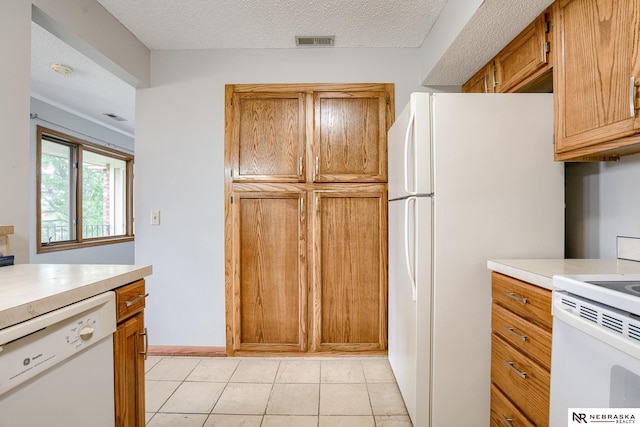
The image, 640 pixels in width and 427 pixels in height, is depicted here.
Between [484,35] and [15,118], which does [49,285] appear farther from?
[484,35]

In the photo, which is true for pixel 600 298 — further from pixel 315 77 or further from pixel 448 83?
pixel 315 77

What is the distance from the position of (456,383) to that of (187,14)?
108 inches

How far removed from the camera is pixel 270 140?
2.41 metres

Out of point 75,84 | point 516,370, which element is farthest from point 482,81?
point 75,84

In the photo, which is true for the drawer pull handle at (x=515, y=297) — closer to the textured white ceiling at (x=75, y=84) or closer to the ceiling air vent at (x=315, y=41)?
the ceiling air vent at (x=315, y=41)

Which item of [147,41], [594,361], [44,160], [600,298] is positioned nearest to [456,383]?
[594,361]

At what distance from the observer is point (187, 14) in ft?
6.61

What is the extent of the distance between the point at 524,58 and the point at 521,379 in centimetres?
160

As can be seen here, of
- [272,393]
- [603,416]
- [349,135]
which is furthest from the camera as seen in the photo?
[349,135]

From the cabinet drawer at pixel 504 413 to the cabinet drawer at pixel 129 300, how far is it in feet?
5.27

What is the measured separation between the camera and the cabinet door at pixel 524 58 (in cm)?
151

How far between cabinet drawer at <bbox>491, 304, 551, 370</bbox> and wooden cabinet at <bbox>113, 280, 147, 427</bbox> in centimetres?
154

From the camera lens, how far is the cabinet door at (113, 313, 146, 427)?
1079mm

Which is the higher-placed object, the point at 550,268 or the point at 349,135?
the point at 349,135
